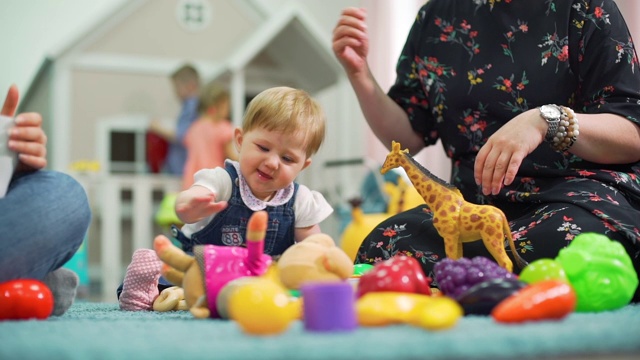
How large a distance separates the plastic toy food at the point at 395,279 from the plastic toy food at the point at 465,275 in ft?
0.10

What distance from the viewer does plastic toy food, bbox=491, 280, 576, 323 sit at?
73 centimetres

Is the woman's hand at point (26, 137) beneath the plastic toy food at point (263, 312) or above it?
above

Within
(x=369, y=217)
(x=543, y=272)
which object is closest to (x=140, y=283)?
(x=543, y=272)

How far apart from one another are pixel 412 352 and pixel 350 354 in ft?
0.17

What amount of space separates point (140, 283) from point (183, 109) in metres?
2.36

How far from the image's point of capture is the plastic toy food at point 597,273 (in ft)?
2.95

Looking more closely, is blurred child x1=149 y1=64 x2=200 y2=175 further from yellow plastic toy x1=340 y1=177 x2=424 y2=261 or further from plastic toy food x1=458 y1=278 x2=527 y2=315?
plastic toy food x1=458 y1=278 x2=527 y2=315

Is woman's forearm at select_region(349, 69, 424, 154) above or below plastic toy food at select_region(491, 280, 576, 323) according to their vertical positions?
above

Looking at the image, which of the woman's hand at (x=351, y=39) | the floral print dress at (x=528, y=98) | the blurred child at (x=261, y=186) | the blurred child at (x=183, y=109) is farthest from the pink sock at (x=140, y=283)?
the blurred child at (x=183, y=109)

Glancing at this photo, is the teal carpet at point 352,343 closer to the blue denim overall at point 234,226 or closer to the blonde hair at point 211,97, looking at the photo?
the blue denim overall at point 234,226

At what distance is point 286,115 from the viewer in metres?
1.20

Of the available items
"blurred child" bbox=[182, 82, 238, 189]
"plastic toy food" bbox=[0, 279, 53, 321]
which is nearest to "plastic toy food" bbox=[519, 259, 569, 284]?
"plastic toy food" bbox=[0, 279, 53, 321]

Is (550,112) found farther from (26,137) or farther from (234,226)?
(26,137)

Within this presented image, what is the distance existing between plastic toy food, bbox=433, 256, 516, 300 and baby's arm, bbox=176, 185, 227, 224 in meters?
0.31
